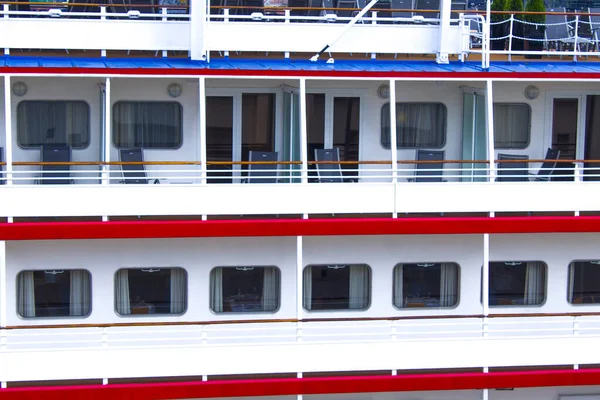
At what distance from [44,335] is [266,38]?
616 centimetres

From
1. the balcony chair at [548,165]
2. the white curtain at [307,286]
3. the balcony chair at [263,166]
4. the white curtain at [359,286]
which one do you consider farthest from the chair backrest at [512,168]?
the balcony chair at [263,166]

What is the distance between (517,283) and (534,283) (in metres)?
0.27

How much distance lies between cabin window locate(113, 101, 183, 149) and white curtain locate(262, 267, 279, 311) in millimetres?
2548

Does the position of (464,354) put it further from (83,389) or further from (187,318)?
(83,389)

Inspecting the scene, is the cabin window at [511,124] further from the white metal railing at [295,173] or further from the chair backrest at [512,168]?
the white metal railing at [295,173]

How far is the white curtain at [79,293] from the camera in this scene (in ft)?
54.1

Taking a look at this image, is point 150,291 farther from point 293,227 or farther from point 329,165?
point 329,165

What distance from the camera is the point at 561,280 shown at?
17.6 metres

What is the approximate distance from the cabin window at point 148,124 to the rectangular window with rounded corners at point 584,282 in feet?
22.0

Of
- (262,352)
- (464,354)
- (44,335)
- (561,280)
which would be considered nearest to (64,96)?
(44,335)

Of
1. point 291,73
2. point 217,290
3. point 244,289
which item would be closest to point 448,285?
point 244,289

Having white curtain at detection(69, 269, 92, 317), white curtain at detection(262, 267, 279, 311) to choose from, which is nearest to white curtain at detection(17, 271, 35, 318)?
white curtain at detection(69, 269, 92, 317)

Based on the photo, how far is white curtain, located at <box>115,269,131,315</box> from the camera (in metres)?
16.6

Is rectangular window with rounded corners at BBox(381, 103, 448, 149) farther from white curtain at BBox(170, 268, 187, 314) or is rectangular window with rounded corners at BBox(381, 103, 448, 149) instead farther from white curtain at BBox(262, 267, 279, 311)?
white curtain at BBox(170, 268, 187, 314)
